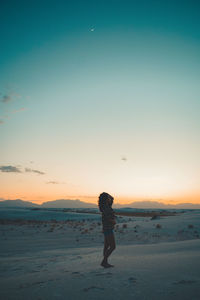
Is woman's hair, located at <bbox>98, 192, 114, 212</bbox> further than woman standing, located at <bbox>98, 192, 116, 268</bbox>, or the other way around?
woman's hair, located at <bbox>98, 192, 114, 212</bbox>

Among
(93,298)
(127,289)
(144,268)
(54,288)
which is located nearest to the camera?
(93,298)

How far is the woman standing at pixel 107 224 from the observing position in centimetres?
516

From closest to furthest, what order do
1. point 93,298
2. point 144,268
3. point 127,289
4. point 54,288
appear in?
point 93,298 → point 127,289 → point 54,288 → point 144,268

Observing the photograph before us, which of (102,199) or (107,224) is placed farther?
(102,199)

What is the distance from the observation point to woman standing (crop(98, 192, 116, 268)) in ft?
16.9

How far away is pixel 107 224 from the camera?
524cm

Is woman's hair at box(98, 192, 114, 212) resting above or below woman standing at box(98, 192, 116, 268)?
above

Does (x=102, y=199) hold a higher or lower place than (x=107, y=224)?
higher

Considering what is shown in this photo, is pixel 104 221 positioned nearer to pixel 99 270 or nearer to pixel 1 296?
pixel 99 270

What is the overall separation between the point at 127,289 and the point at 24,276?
9.13 feet

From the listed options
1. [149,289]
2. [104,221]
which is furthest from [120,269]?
[149,289]

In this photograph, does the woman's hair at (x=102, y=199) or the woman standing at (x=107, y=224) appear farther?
the woman's hair at (x=102, y=199)

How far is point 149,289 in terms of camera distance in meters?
3.48

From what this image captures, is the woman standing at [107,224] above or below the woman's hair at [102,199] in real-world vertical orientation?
below
